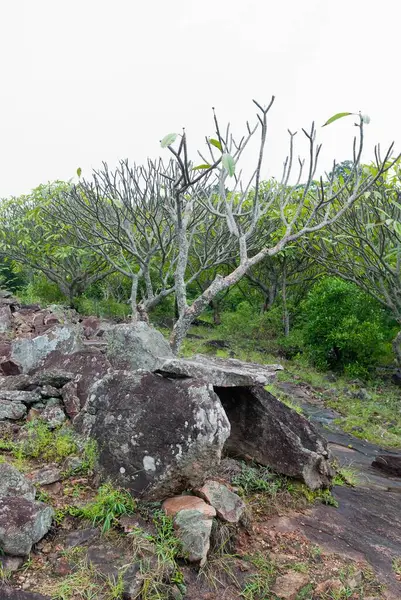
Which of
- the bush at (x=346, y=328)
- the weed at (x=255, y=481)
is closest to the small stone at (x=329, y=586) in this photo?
the weed at (x=255, y=481)

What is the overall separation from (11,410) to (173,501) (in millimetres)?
2169

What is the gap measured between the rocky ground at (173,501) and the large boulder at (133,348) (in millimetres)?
19

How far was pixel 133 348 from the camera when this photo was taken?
17.1ft

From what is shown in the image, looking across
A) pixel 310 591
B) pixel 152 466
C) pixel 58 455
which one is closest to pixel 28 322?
pixel 58 455

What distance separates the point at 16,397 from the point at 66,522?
78.0 inches

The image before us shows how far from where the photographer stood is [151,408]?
12.8ft

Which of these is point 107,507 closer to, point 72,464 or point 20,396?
point 72,464

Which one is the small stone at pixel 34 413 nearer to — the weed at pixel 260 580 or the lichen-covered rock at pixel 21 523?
the lichen-covered rock at pixel 21 523

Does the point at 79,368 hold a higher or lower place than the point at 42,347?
lower

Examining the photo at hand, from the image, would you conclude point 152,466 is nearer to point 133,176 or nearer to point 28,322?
point 28,322

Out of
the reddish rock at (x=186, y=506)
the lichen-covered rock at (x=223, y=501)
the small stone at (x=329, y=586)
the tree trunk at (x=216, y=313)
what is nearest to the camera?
the small stone at (x=329, y=586)

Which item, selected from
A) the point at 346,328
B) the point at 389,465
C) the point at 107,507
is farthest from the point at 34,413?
the point at 346,328

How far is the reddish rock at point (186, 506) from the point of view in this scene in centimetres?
347

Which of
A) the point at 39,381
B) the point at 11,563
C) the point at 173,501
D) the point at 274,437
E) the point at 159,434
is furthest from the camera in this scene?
the point at 39,381
